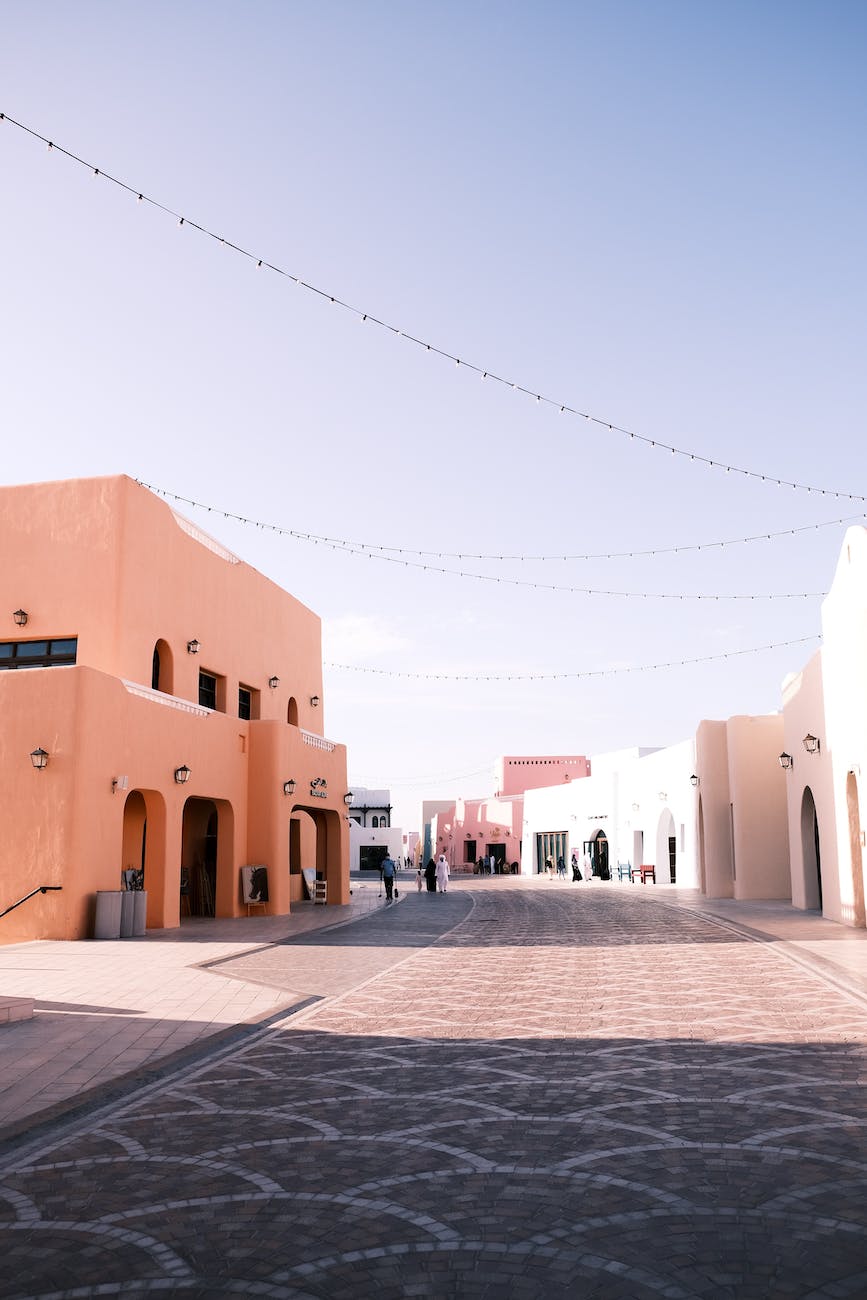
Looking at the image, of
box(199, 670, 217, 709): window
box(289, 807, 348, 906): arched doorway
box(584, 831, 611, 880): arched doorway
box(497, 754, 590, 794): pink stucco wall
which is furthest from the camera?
box(497, 754, 590, 794): pink stucco wall

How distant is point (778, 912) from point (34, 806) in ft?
46.3

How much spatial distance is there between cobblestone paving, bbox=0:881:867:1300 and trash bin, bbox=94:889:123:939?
25.7 feet

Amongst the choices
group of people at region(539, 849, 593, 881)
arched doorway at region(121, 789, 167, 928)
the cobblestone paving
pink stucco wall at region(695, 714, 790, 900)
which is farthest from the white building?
the cobblestone paving

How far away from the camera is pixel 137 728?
709 inches

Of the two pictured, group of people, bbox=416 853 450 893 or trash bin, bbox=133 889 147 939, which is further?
group of people, bbox=416 853 450 893

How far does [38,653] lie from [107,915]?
644 centimetres

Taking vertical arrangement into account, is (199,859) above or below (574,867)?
above

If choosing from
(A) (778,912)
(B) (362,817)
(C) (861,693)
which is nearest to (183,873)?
(A) (778,912)

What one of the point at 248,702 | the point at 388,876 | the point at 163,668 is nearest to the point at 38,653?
the point at 163,668

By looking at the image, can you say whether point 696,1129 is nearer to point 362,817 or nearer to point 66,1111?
point 66,1111

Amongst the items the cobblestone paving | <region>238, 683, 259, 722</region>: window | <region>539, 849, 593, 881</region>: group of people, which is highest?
<region>238, 683, 259, 722</region>: window

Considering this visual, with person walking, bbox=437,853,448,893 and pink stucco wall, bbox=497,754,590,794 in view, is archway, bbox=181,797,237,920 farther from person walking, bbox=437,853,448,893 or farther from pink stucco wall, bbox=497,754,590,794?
pink stucco wall, bbox=497,754,590,794

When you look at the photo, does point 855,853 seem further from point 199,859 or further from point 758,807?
point 199,859

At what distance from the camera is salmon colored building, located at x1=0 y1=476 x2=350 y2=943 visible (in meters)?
16.0
